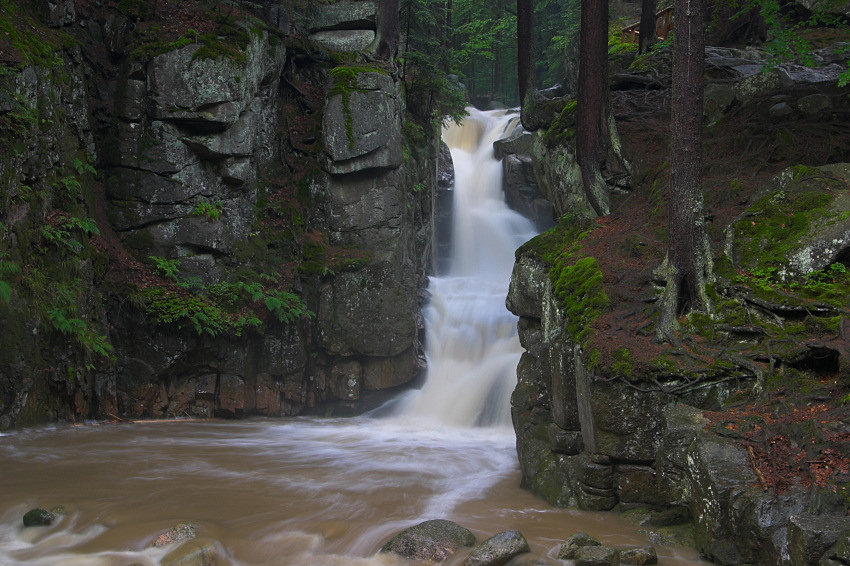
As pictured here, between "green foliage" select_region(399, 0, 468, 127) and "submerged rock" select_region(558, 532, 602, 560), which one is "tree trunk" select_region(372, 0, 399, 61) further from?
"submerged rock" select_region(558, 532, 602, 560)

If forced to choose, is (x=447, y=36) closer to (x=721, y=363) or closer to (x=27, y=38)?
(x=27, y=38)

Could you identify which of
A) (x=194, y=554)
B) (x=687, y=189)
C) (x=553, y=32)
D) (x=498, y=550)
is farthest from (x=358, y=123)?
(x=553, y=32)

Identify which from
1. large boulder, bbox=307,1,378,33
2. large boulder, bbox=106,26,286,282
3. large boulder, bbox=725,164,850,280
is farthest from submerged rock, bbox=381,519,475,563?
large boulder, bbox=307,1,378,33

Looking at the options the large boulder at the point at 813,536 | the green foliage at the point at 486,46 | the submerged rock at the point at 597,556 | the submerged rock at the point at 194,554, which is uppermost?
the green foliage at the point at 486,46

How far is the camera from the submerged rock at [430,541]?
5848mm

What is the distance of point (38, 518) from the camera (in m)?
6.38

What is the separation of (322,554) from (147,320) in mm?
7797

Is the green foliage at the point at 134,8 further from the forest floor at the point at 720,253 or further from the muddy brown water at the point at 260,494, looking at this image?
the forest floor at the point at 720,253

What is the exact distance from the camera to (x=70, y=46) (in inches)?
466

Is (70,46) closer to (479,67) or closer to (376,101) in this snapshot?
(376,101)

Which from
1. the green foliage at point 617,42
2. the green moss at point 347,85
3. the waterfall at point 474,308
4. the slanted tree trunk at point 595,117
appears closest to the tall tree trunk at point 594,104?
the slanted tree trunk at point 595,117

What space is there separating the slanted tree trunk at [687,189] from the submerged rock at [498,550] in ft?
9.37

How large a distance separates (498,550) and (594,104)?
885 cm

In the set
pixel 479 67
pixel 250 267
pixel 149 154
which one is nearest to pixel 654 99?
pixel 250 267
